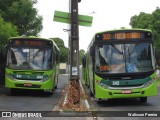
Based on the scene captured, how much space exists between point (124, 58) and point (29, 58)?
6900 mm

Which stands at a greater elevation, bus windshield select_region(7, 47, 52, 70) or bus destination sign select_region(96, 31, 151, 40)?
bus destination sign select_region(96, 31, 151, 40)

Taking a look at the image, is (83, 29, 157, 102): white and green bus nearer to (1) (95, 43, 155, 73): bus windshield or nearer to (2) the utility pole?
(1) (95, 43, 155, 73): bus windshield

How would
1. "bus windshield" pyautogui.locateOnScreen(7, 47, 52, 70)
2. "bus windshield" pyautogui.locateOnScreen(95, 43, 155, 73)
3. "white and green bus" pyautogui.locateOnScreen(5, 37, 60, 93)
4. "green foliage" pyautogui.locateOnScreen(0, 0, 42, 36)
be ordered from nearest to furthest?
"bus windshield" pyautogui.locateOnScreen(95, 43, 155, 73)
"white and green bus" pyautogui.locateOnScreen(5, 37, 60, 93)
"bus windshield" pyautogui.locateOnScreen(7, 47, 52, 70)
"green foliage" pyautogui.locateOnScreen(0, 0, 42, 36)

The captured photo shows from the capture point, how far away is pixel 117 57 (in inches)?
700

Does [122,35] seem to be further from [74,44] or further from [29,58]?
[29,58]

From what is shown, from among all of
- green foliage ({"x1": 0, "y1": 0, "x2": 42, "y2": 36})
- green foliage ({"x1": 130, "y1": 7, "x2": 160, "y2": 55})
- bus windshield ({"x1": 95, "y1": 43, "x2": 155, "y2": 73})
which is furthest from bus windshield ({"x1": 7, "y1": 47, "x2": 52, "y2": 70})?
green foliage ({"x1": 130, "y1": 7, "x2": 160, "y2": 55})

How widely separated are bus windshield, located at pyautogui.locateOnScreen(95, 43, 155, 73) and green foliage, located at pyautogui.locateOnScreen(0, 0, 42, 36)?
13454 mm

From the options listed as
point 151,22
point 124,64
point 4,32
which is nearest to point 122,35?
point 124,64

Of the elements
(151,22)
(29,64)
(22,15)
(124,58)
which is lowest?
(29,64)

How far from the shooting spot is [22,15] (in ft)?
103

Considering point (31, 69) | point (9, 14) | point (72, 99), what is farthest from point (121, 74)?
point (9, 14)

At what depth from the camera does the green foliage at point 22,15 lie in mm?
30266

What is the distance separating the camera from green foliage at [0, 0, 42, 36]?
99.3 ft

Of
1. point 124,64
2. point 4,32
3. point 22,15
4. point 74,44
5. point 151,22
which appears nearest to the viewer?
point 74,44
